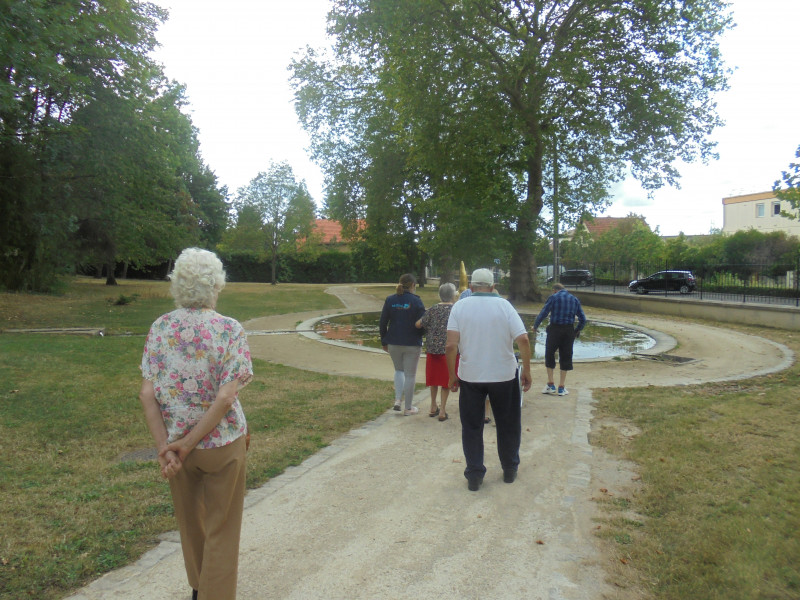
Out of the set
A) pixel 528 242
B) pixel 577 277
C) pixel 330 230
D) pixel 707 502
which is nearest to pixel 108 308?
pixel 528 242

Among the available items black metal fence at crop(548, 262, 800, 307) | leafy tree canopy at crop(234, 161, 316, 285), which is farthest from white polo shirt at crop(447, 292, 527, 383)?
leafy tree canopy at crop(234, 161, 316, 285)

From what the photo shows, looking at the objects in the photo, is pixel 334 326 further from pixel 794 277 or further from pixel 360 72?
pixel 360 72

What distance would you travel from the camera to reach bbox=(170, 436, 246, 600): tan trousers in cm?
294

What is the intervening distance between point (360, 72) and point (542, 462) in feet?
98.5

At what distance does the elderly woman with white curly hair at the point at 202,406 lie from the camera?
2.91 metres

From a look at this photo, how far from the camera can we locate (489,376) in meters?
5.15

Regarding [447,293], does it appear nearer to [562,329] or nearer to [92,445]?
[562,329]

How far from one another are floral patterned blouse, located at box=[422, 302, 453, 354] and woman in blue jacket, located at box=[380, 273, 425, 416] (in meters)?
0.23

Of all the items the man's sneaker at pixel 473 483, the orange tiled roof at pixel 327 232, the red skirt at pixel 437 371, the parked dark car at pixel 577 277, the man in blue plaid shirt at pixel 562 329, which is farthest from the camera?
the orange tiled roof at pixel 327 232

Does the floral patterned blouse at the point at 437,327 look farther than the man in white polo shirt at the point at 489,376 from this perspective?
Yes

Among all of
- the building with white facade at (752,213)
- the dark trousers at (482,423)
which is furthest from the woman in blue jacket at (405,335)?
the building with white facade at (752,213)

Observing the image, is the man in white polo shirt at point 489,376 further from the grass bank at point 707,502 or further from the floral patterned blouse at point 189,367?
the floral patterned blouse at point 189,367

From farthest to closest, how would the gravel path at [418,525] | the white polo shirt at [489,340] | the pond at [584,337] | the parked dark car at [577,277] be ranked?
the parked dark car at [577,277] < the pond at [584,337] < the white polo shirt at [489,340] < the gravel path at [418,525]

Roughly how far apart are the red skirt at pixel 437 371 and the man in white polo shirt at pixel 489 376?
222 centimetres
